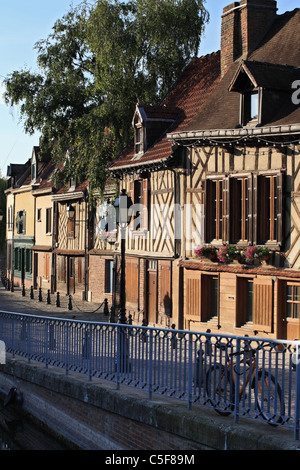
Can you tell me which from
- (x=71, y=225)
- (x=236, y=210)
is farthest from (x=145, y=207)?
(x=71, y=225)

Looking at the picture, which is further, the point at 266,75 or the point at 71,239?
the point at 71,239

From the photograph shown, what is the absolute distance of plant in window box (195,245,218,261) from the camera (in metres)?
18.9

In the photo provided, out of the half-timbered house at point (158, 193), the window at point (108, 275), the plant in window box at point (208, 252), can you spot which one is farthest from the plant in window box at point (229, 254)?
the window at point (108, 275)

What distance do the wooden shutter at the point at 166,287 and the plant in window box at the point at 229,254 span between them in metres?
3.21

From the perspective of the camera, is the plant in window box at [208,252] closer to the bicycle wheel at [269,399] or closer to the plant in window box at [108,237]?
the plant in window box at [108,237]

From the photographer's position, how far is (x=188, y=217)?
805 inches

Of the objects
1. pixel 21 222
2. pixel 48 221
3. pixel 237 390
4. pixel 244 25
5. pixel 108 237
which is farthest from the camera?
pixel 21 222

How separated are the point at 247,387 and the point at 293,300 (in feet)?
29.9

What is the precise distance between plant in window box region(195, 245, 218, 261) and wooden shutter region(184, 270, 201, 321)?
0.80 m

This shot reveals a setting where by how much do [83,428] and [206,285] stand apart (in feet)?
31.0

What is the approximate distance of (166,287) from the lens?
21703 mm

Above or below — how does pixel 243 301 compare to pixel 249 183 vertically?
below

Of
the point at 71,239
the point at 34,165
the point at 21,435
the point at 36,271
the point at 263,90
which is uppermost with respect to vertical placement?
the point at 34,165

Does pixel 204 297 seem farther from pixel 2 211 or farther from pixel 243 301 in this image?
pixel 2 211
